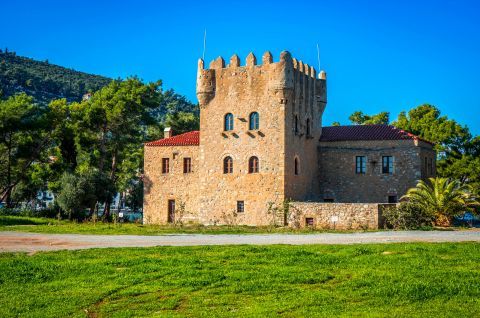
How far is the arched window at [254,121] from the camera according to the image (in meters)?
36.3

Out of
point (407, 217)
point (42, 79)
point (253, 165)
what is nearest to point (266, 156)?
point (253, 165)

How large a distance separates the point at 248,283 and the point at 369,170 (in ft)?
91.3

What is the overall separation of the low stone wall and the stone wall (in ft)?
22.4

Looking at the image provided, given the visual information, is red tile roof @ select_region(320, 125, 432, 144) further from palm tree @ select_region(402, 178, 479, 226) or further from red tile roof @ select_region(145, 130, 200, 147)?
red tile roof @ select_region(145, 130, 200, 147)

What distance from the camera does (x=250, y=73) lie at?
120 feet

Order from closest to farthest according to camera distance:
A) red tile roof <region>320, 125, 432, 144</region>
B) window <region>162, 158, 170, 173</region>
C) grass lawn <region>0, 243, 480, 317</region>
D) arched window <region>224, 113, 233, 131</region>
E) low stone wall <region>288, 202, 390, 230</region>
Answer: grass lawn <region>0, 243, 480, 317</region> < low stone wall <region>288, 202, 390, 230</region> < arched window <region>224, 113, 233, 131</region> < red tile roof <region>320, 125, 432, 144</region> < window <region>162, 158, 170, 173</region>

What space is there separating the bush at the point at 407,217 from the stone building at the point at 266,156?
4324 millimetres

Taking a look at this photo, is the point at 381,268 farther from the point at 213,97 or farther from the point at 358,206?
the point at 213,97

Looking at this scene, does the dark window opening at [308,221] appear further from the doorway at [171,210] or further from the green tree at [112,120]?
the green tree at [112,120]

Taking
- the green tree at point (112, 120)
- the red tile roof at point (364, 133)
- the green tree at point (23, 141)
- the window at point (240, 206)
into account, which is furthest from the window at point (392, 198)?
the green tree at point (23, 141)

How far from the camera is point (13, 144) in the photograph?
47.3 metres

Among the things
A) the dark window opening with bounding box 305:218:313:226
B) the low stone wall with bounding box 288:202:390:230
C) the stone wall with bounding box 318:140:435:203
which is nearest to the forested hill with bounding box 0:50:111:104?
the stone wall with bounding box 318:140:435:203

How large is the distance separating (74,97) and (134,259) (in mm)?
127901

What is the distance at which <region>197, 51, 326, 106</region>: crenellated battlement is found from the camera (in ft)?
115
